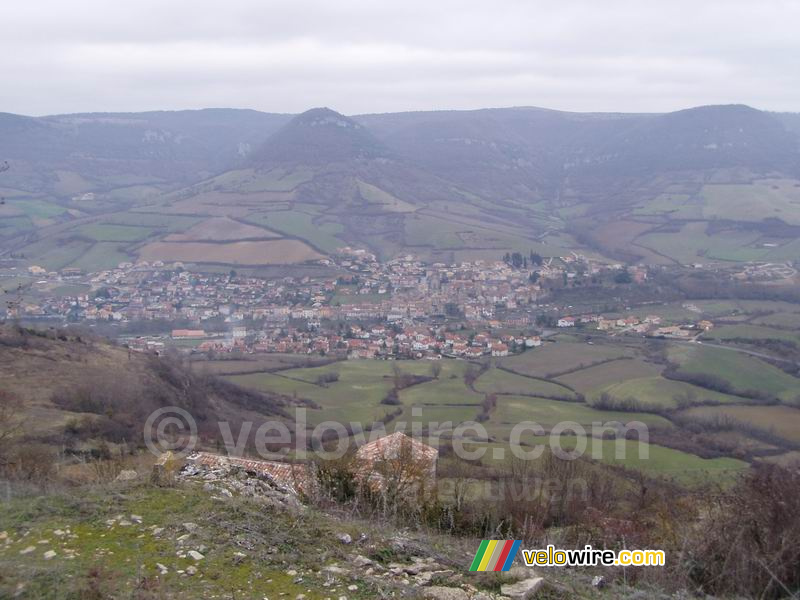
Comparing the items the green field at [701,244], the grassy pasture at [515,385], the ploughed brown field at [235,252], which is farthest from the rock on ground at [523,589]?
the green field at [701,244]

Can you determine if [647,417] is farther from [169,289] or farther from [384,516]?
[169,289]

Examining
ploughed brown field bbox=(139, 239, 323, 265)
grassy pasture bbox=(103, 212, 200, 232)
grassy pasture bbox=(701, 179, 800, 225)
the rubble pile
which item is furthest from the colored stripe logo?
grassy pasture bbox=(701, 179, 800, 225)

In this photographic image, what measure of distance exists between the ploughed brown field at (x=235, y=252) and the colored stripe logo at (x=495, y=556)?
5544 cm

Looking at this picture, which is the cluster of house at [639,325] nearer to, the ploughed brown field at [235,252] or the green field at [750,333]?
the green field at [750,333]

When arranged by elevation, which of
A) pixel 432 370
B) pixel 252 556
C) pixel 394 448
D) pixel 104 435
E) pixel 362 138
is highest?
pixel 362 138

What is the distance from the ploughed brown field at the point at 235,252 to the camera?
60.5 m

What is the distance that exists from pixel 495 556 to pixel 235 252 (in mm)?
58708

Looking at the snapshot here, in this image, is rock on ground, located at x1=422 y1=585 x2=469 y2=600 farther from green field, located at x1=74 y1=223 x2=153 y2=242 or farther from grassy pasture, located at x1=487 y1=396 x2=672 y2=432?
green field, located at x1=74 y1=223 x2=153 y2=242

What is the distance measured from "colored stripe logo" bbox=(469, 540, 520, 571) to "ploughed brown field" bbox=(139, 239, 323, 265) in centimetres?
5544

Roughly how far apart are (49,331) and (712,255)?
56463mm

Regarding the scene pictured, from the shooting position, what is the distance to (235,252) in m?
62.1

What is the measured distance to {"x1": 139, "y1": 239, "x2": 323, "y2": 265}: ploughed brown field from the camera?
60516 mm

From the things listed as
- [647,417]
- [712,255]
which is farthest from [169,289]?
[712,255]

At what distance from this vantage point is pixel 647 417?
26.1 metres
